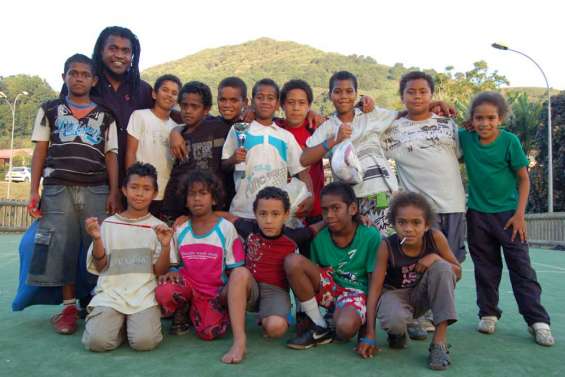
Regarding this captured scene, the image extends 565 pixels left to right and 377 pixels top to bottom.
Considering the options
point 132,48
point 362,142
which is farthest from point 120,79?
point 362,142

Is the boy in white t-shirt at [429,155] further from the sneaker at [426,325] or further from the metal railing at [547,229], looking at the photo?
the metal railing at [547,229]

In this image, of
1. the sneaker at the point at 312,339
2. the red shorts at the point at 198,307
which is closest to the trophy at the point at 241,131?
the red shorts at the point at 198,307

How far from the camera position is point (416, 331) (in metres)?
3.79

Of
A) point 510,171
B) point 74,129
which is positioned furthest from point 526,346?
point 74,129

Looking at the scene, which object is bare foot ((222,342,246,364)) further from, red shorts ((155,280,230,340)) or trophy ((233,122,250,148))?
trophy ((233,122,250,148))

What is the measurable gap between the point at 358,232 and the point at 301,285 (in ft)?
1.93

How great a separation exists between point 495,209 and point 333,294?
143cm

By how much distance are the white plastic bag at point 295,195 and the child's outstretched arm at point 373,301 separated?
0.74 metres

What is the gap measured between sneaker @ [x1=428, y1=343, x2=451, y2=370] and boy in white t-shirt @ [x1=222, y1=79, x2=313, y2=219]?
144 centimetres

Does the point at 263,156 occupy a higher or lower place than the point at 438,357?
higher

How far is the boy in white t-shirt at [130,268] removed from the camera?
3387mm

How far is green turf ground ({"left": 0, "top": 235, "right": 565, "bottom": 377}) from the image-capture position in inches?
117

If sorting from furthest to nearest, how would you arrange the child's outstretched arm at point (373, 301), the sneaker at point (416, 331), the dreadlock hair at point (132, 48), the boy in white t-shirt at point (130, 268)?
1. the dreadlock hair at point (132, 48)
2. the sneaker at point (416, 331)
3. the boy in white t-shirt at point (130, 268)
4. the child's outstretched arm at point (373, 301)

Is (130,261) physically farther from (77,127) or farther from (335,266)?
(335,266)
